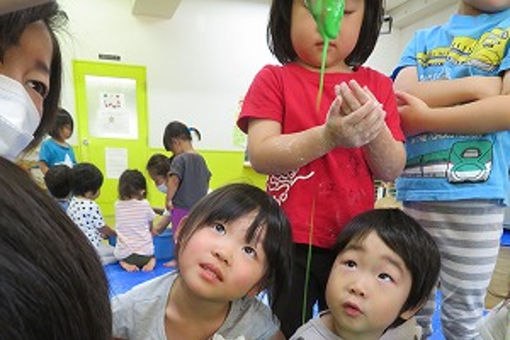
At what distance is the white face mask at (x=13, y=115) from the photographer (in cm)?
62

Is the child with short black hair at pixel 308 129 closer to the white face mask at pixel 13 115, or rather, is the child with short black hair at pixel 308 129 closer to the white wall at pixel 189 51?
the white face mask at pixel 13 115

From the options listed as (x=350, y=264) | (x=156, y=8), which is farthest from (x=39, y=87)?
(x=156, y=8)

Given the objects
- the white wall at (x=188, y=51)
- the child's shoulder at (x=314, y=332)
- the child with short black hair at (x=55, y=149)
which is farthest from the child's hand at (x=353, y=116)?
the white wall at (x=188, y=51)

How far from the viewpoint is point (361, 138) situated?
64 centimetres

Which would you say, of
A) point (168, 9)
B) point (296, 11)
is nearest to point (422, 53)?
point (296, 11)

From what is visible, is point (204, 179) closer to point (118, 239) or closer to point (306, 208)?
point (118, 239)

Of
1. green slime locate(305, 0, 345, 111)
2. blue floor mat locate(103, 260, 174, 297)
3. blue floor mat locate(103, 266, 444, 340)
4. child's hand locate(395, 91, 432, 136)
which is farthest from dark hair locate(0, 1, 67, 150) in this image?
blue floor mat locate(103, 260, 174, 297)

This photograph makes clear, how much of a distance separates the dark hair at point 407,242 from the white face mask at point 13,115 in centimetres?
59

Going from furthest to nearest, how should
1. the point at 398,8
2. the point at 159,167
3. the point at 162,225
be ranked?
1. the point at 398,8
2. the point at 159,167
3. the point at 162,225

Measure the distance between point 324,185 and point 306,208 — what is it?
0.18ft

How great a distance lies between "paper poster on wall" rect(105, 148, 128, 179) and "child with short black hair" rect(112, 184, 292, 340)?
3953 millimetres

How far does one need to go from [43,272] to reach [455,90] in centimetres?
82

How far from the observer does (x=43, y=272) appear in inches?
10.3

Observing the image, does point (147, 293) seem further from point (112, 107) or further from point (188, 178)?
point (112, 107)
